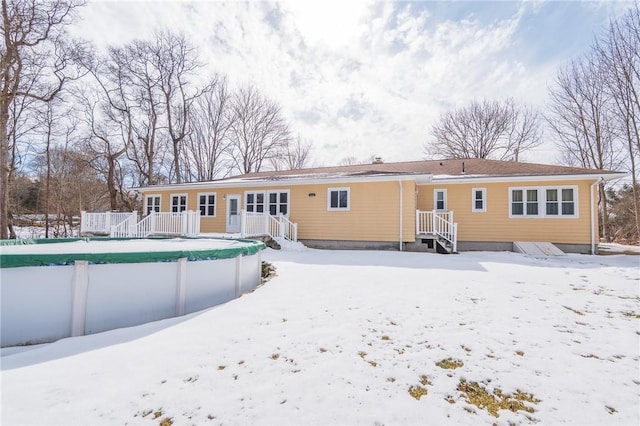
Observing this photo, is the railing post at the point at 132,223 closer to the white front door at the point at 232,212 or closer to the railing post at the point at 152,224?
the railing post at the point at 152,224

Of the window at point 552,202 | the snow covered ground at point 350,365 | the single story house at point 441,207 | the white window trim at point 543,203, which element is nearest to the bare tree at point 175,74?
the single story house at point 441,207

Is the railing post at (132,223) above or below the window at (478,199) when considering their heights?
below

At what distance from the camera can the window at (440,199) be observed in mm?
12664

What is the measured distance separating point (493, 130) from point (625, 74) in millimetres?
8591

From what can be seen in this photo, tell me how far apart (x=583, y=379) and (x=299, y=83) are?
56.1ft

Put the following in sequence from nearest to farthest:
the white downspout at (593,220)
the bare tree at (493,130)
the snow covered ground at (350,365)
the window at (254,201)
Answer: the snow covered ground at (350,365) < the white downspout at (593,220) < the window at (254,201) < the bare tree at (493,130)

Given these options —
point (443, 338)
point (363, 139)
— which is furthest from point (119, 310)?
point (363, 139)

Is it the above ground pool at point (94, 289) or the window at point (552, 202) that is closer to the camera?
the above ground pool at point (94, 289)

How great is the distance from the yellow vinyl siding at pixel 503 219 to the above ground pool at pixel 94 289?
35.0ft

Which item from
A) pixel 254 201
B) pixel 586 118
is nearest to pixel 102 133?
pixel 254 201

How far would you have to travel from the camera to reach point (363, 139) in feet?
80.1

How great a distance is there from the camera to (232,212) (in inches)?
548

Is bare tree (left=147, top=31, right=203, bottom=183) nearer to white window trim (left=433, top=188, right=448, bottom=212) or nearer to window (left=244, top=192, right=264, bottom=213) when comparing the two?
window (left=244, top=192, right=264, bottom=213)

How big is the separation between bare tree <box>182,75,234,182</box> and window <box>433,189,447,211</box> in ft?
66.1
